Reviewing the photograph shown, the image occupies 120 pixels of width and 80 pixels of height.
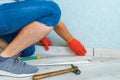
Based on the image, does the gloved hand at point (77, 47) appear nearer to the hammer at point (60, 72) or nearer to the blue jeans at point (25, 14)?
the hammer at point (60, 72)

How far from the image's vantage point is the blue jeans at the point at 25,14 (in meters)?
0.99

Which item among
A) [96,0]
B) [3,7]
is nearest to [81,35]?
[96,0]

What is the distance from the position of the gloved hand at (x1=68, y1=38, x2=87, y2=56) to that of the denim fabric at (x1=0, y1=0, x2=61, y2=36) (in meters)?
0.33

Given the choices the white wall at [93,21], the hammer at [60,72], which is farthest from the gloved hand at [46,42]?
the hammer at [60,72]

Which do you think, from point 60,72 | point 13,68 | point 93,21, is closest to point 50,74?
point 60,72

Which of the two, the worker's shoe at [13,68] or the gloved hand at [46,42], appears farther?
the gloved hand at [46,42]

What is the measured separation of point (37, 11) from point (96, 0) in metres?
0.46

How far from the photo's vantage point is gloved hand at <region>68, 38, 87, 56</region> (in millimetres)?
1345

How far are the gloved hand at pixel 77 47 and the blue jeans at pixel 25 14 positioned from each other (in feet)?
1.08

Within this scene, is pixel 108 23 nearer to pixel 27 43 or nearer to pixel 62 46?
pixel 62 46

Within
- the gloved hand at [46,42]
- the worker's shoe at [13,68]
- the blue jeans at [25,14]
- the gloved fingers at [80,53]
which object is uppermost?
the blue jeans at [25,14]

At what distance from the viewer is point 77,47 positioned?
1.35 metres

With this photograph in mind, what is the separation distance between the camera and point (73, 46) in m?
1.35

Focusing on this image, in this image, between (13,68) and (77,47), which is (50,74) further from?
(77,47)
